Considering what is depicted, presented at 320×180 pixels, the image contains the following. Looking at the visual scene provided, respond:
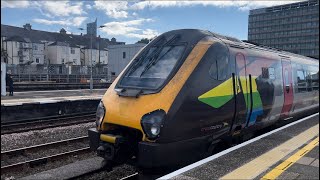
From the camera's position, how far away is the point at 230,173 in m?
5.36

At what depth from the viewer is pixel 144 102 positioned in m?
5.93

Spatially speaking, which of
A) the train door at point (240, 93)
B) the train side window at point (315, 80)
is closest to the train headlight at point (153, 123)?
the train door at point (240, 93)

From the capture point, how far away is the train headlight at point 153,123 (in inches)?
222

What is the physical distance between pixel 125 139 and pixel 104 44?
92387mm

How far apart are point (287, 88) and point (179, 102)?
6164 millimetres

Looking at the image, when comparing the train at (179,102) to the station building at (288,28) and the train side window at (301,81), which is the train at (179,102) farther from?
the station building at (288,28)

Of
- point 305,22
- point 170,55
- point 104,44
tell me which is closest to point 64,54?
point 104,44

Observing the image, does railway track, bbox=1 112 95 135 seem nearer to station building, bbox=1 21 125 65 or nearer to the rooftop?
station building, bbox=1 21 125 65

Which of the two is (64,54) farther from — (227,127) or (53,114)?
(227,127)

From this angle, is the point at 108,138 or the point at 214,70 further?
the point at 214,70

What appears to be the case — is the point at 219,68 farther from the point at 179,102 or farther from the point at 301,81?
the point at 301,81

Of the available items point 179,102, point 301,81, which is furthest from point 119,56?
point 179,102

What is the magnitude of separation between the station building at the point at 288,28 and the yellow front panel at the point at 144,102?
27.1 ft

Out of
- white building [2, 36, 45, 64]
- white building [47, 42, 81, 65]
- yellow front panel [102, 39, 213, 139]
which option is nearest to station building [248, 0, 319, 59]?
yellow front panel [102, 39, 213, 139]
